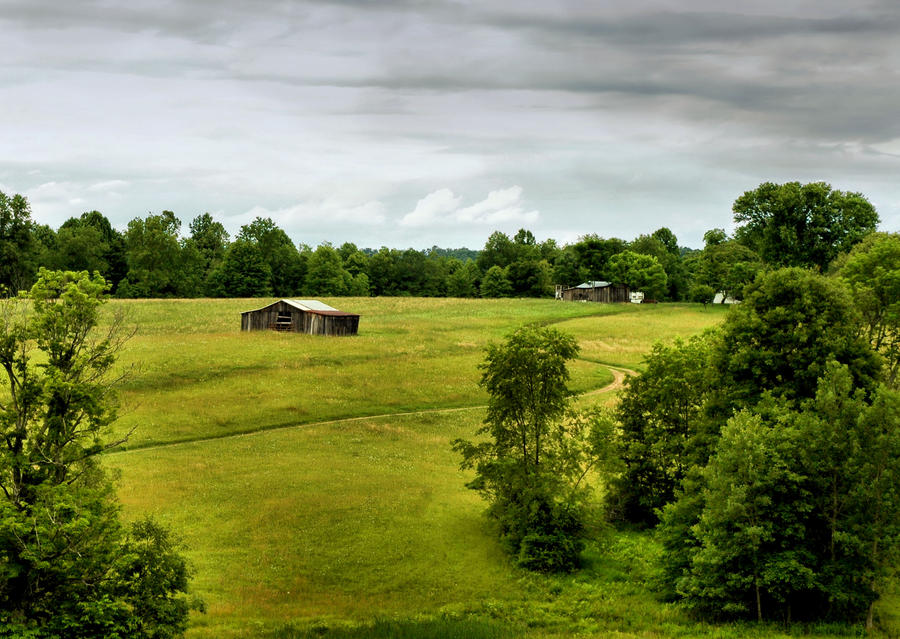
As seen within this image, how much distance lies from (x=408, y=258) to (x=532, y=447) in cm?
14449

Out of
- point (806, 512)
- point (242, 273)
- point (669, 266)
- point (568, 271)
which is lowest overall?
point (806, 512)

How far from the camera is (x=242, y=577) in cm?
2905

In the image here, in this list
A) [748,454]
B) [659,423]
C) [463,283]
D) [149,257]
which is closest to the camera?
[748,454]

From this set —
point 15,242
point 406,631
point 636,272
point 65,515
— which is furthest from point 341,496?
point 636,272

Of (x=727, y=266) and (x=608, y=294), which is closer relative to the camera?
(x=727, y=266)

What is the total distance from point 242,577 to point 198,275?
134 meters

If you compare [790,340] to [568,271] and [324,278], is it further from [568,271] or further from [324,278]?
[568,271]

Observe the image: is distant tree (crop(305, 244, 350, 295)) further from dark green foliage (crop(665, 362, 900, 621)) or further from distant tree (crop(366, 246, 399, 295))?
dark green foliage (crop(665, 362, 900, 621))

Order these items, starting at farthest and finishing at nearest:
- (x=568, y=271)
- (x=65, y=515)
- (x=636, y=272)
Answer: (x=568, y=271), (x=636, y=272), (x=65, y=515)

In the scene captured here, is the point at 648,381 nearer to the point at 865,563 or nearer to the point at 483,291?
the point at 865,563

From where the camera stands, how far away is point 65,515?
19891 millimetres

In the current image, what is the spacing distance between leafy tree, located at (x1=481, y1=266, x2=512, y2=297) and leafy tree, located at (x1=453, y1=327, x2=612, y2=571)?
13140 centimetres

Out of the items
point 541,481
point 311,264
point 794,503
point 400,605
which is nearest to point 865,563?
point 794,503

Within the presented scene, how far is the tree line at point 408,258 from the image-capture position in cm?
10581
